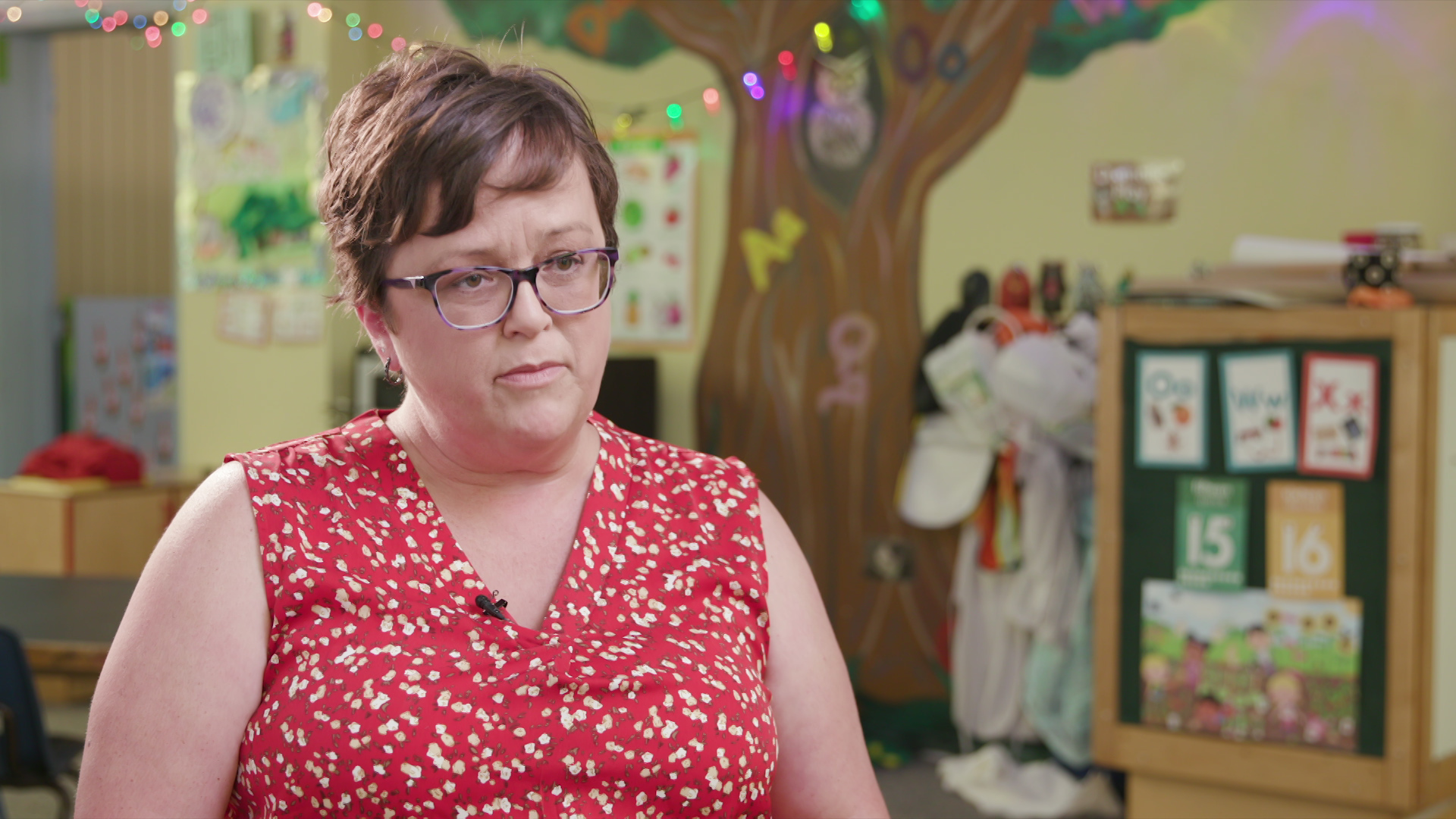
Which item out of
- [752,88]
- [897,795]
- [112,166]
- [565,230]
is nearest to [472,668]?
[565,230]

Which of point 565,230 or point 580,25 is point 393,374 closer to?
point 565,230

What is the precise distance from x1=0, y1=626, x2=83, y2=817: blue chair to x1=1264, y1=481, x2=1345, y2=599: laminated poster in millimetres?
2714

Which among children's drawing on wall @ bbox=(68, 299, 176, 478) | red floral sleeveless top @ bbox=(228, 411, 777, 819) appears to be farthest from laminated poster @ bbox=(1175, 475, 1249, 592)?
children's drawing on wall @ bbox=(68, 299, 176, 478)

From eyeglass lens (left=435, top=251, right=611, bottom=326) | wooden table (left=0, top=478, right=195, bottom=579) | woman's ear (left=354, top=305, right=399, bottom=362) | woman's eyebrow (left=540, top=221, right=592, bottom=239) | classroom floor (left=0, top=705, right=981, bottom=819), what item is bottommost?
classroom floor (left=0, top=705, right=981, bottom=819)

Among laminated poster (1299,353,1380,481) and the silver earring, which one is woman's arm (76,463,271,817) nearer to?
the silver earring

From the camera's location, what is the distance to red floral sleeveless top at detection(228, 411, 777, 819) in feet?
3.93

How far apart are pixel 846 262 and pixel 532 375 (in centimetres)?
329

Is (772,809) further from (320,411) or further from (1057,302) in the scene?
(320,411)

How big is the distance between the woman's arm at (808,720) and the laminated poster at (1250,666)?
6.54 feet

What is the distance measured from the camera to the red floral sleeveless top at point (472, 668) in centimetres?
120

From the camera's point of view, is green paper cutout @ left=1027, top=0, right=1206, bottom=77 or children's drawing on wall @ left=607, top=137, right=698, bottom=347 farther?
children's drawing on wall @ left=607, top=137, right=698, bottom=347

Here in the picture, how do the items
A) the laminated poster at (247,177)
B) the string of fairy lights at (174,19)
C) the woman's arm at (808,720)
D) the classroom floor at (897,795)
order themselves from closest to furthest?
1. the woman's arm at (808,720)
2. the classroom floor at (897,795)
3. the string of fairy lights at (174,19)
4. the laminated poster at (247,177)

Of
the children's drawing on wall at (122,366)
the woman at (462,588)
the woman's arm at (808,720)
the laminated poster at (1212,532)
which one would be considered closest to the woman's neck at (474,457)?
the woman at (462,588)

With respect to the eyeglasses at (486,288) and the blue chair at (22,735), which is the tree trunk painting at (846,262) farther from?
the eyeglasses at (486,288)
